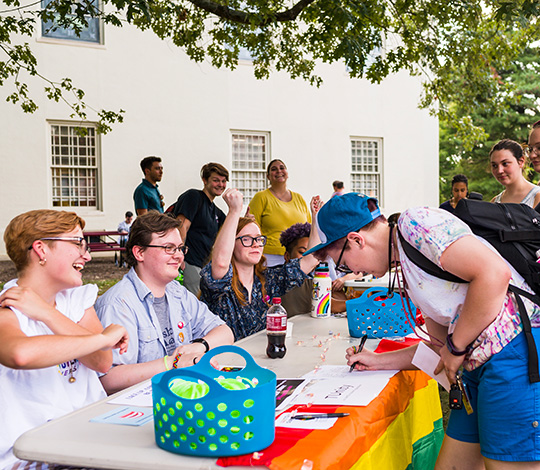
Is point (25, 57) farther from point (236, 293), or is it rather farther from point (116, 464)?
point (116, 464)

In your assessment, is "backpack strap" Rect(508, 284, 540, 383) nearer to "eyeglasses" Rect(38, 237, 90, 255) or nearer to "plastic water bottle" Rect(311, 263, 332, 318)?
"eyeglasses" Rect(38, 237, 90, 255)

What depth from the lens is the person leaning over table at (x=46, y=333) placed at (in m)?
2.03

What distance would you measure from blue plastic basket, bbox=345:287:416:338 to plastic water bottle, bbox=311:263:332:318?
2.21ft

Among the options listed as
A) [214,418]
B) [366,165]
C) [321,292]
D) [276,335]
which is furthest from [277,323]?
[366,165]

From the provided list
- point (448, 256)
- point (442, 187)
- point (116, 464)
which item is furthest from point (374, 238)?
point (442, 187)

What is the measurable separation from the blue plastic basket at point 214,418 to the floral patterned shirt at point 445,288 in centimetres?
66

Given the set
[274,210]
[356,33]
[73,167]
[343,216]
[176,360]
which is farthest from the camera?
[73,167]

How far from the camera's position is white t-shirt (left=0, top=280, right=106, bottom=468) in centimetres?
206

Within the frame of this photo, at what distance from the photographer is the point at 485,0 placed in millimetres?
7805

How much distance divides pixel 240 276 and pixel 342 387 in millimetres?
1579

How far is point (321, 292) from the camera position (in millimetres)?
3904

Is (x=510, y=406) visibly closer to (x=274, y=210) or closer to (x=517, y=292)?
(x=517, y=292)

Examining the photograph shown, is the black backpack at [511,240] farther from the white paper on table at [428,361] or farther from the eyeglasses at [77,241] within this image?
the eyeglasses at [77,241]

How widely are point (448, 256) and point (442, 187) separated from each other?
31.5m
